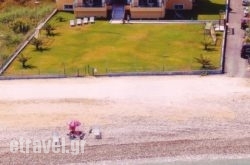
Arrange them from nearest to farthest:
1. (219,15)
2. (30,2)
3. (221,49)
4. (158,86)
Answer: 1. (158,86)
2. (221,49)
3. (219,15)
4. (30,2)

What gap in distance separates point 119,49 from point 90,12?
1286 centimetres

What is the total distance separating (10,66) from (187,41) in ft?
69.2

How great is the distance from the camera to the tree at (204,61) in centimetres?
5721

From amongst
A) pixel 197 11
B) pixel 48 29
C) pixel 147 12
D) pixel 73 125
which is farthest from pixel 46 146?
pixel 197 11

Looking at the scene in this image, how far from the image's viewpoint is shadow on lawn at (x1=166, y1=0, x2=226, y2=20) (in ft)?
241

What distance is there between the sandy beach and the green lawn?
2907mm

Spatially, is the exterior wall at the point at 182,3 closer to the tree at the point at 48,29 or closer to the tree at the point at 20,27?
the tree at the point at 48,29

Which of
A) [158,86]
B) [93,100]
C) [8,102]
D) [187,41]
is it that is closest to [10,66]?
[8,102]

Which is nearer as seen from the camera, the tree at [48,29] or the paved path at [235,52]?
the paved path at [235,52]

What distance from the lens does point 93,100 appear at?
165ft

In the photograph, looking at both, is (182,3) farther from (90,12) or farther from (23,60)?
(23,60)

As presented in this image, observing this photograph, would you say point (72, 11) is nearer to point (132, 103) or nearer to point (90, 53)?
point (90, 53)

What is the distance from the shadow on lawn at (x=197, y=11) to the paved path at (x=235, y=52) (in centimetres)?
253

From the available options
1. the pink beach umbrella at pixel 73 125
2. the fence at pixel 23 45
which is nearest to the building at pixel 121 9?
the fence at pixel 23 45
